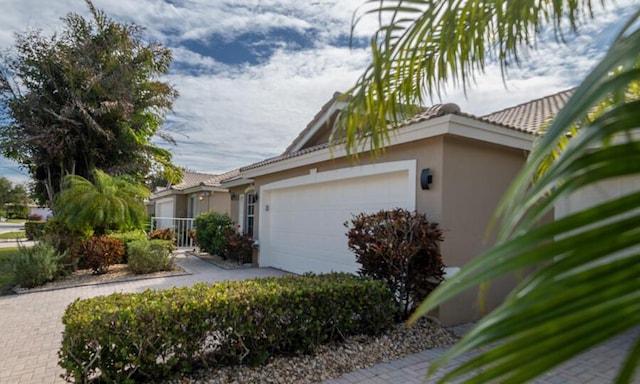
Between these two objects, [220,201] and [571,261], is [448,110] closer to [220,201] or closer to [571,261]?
[571,261]

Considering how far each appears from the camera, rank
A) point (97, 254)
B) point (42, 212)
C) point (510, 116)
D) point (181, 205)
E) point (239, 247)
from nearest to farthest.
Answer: point (97, 254) < point (510, 116) < point (239, 247) < point (181, 205) < point (42, 212)

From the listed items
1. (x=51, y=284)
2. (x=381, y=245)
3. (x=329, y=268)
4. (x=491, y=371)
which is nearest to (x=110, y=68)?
(x=51, y=284)

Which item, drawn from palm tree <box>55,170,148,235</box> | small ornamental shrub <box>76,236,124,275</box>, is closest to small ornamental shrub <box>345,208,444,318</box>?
small ornamental shrub <box>76,236,124,275</box>

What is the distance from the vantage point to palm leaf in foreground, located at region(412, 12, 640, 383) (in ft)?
1.92

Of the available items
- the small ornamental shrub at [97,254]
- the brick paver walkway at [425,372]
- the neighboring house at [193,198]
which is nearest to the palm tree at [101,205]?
the small ornamental shrub at [97,254]

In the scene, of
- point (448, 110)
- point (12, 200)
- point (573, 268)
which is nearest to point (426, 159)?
point (448, 110)

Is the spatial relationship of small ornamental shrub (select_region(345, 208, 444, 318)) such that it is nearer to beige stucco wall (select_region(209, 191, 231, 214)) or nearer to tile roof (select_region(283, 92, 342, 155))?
tile roof (select_region(283, 92, 342, 155))

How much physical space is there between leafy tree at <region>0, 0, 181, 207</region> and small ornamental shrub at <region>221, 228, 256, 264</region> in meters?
8.09

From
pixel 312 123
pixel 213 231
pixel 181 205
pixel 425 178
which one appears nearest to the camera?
pixel 425 178

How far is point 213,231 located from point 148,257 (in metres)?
3.73

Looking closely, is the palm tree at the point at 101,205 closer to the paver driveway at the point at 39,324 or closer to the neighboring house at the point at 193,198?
the paver driveway at the point at 39,324

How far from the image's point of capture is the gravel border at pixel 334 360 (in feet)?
13.5

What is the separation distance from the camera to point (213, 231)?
1462 centimetres

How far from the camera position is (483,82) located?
3494 millimetres
